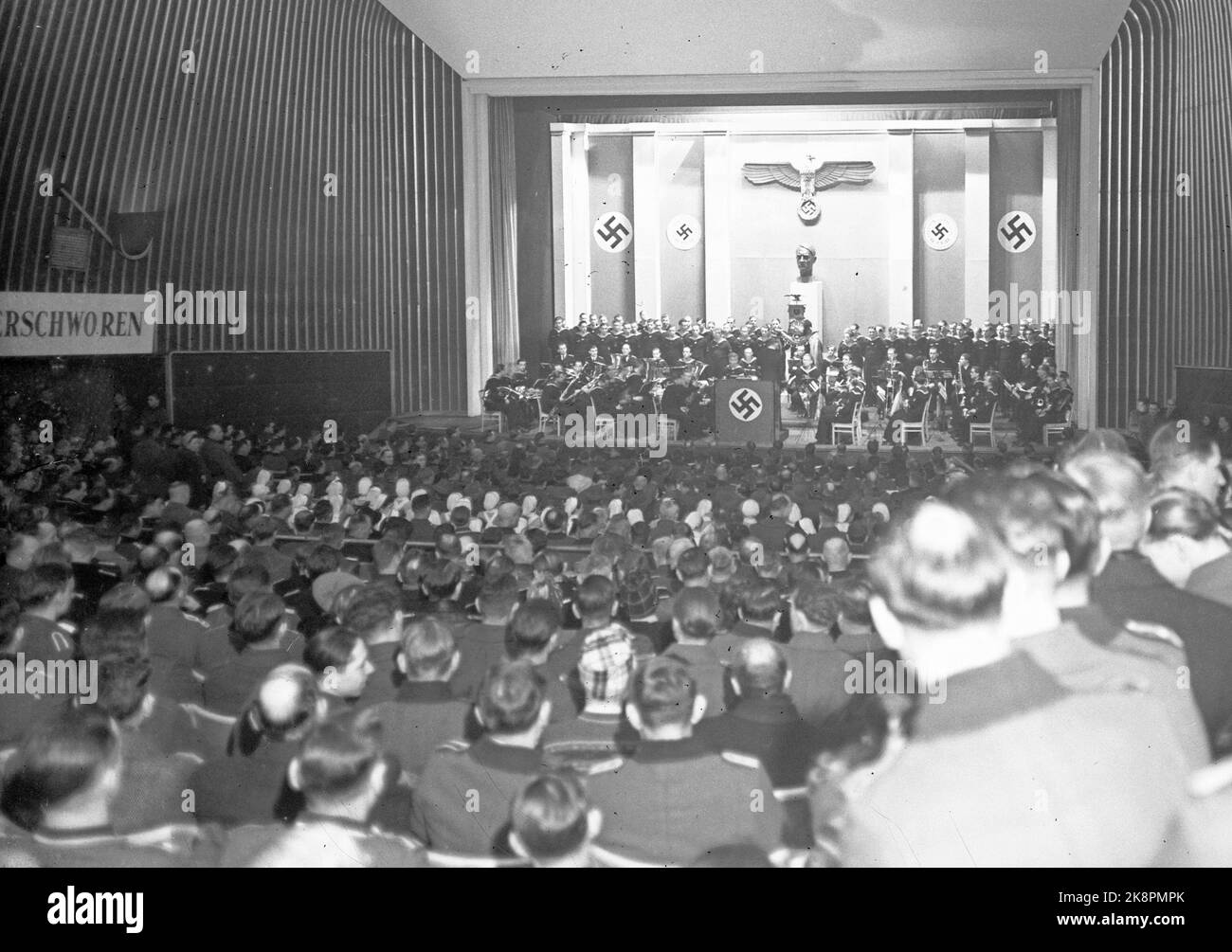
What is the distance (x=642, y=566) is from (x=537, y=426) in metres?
1.35

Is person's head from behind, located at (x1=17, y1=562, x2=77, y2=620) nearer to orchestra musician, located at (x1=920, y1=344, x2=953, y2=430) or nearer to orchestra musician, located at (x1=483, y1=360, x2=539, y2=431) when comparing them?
orchestra musician, located at (x1=483, y1=360, x2=539, y2=431)

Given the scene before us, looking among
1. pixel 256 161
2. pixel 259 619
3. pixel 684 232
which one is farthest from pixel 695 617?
pixel 256 161

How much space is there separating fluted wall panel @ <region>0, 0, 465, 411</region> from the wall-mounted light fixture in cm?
3

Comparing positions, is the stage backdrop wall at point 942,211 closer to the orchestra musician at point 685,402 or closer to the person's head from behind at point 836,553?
the orchestra musician at point 685,402

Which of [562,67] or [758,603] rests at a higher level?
[562,67]

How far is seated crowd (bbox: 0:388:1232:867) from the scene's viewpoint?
3.35 metres

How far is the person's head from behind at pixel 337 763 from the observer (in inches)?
125

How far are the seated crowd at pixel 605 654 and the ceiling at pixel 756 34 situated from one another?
1.84 m

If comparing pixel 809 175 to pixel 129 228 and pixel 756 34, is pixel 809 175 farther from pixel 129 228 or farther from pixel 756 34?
pixel 129 228

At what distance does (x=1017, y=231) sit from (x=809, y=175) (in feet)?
4.66

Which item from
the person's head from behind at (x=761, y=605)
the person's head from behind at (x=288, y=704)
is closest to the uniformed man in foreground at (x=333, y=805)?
the person's head from behind at (x=288, y=704)
